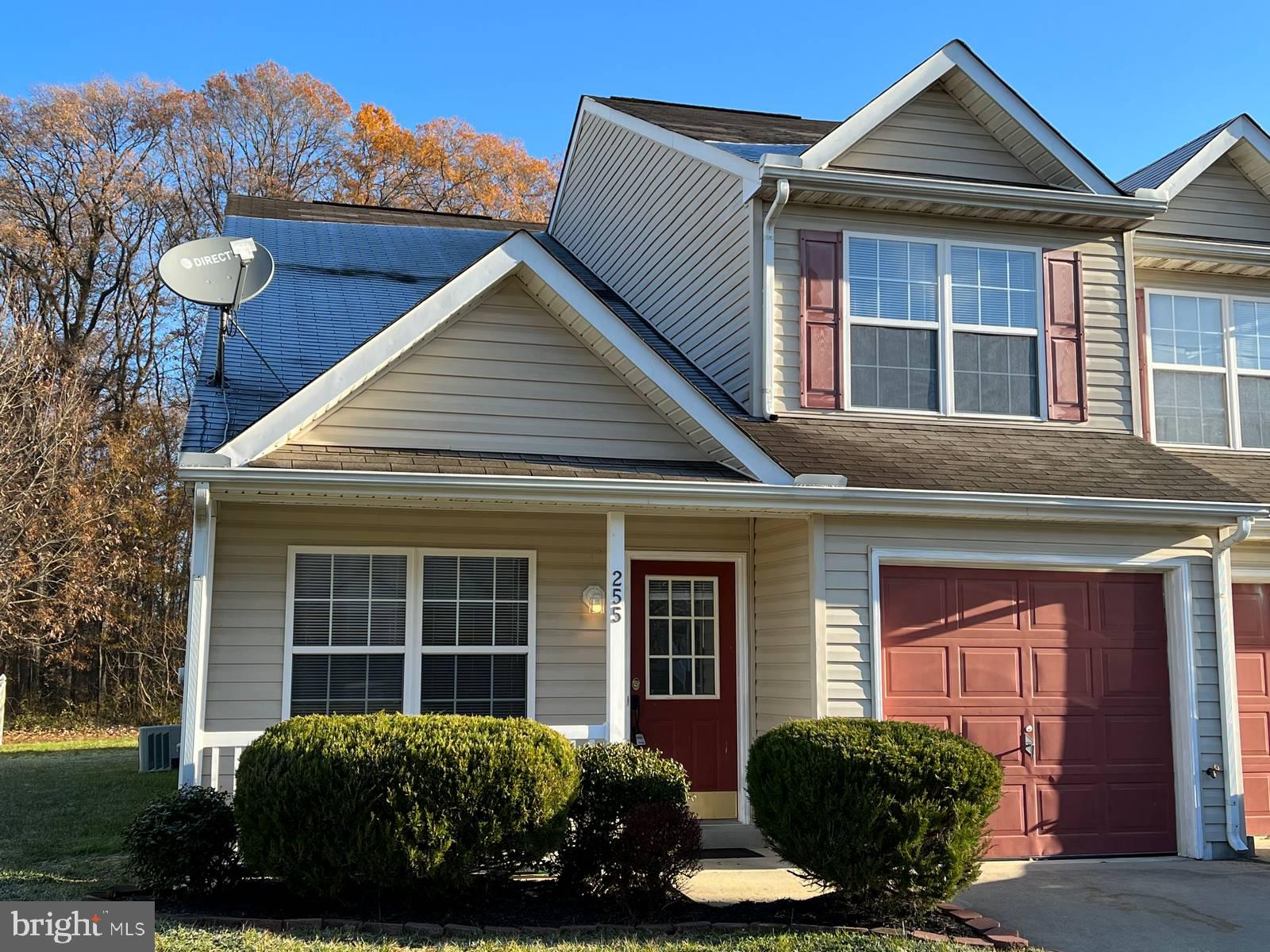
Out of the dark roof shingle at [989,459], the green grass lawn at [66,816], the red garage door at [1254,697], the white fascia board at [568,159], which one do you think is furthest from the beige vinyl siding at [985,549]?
the white fascia board at [568,159]

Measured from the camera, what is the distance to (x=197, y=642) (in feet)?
23.9

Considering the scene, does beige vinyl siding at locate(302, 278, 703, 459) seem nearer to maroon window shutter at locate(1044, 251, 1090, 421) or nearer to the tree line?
maroon window shutter at locate(1044, 251, 1090, 421)

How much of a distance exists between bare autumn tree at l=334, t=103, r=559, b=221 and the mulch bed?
24.4 m

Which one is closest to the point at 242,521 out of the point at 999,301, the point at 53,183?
the point at 999,301

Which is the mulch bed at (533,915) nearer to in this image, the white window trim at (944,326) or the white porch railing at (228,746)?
the white porch railing at (228,746)

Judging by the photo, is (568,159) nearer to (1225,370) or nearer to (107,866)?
(1225,370)

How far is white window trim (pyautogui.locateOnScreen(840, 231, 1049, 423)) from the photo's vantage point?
9859mm

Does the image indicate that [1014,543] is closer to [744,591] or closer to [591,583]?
[744,591]

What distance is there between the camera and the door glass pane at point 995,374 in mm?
10062

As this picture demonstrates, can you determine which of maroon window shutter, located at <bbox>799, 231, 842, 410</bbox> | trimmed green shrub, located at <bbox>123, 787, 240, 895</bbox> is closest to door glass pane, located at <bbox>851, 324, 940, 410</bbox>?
maroon window shutter, located at <bbox>799, 231, 842, 410</bbox>

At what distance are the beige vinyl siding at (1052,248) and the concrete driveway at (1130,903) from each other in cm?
391

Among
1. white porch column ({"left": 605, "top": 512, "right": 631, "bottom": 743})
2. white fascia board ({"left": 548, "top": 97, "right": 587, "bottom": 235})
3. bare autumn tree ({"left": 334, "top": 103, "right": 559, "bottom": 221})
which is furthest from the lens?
bare autumn tree ({"left": 334, "top": 103, "right": 559, "bottom": 221})

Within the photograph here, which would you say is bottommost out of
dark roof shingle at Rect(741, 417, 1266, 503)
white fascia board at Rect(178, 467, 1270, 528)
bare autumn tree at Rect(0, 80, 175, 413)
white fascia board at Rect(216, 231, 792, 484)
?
white fascia board at Rect(178, 467, 1270, 528)

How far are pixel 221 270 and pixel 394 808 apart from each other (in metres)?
4.73
